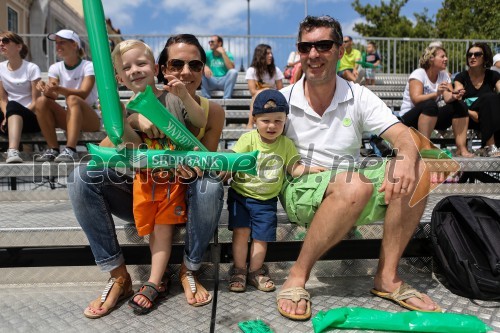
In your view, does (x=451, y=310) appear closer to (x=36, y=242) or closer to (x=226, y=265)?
(x=226, y=265)

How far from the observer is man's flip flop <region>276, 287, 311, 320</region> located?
178cm

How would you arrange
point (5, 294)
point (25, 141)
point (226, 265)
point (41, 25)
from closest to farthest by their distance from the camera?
point (5, 294)
point (226, 265)
point (25, 141)
point (41, 25)

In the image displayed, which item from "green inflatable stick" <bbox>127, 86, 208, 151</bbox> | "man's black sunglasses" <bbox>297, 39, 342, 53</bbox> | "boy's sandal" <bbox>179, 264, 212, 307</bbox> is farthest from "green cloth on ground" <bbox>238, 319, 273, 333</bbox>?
"man's black sunglasses" <bbox>297, 39, 342, 53</bbox>

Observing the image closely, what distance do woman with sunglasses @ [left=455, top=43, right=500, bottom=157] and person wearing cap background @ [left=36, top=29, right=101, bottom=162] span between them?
3502 mm

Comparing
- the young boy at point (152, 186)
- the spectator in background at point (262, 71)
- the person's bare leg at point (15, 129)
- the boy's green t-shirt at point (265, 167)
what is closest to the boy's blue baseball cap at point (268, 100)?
the boy's green t-shirt at point (265, 167)

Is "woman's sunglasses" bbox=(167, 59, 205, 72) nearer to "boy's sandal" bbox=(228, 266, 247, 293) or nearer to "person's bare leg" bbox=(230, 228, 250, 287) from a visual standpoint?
"person's bare leg" bbox=(230, 228, 250, 287)

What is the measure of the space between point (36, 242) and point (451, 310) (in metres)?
2.03

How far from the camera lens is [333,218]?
1902 mm

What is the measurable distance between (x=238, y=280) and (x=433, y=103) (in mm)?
2769

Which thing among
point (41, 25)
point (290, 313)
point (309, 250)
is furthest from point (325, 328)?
point (41, 25)

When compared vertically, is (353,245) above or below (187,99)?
below

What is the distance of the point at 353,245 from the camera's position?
2.35 metres

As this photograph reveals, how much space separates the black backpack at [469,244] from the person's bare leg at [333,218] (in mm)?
504

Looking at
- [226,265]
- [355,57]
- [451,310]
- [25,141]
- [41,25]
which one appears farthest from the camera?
[41,25]
